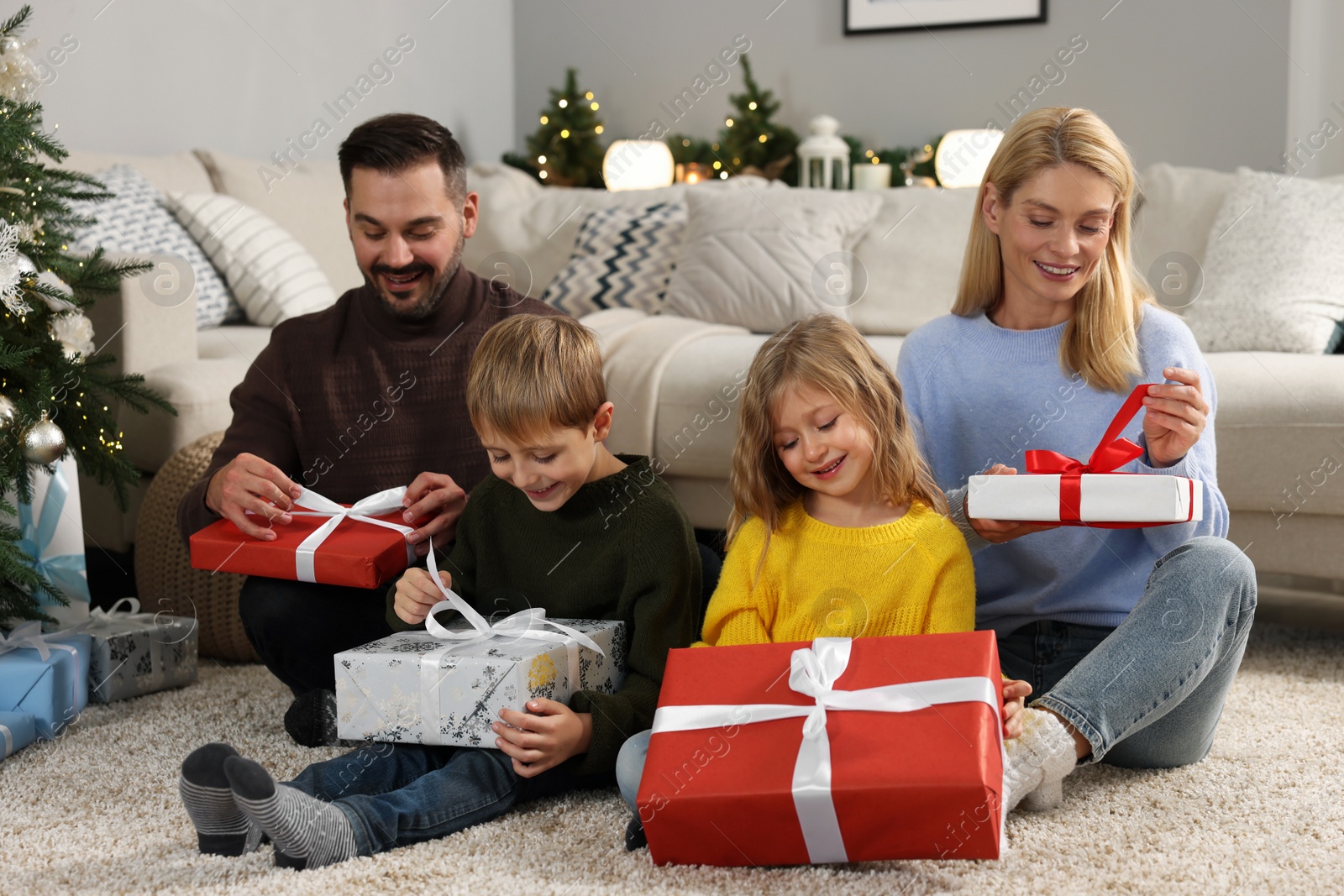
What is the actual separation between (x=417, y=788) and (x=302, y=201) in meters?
2.17

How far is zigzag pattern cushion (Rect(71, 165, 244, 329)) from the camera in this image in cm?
242

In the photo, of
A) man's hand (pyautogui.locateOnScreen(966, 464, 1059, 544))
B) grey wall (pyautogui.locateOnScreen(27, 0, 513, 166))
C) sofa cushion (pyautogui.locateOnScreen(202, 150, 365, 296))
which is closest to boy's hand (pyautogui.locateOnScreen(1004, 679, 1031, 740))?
man's hand (pyautogui.locateOnScreen(966, 464, 1059, 544))

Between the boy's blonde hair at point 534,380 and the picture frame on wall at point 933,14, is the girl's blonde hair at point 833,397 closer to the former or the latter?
the boy's blonde hair at point 534,380

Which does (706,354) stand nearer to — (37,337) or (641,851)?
(37,337)

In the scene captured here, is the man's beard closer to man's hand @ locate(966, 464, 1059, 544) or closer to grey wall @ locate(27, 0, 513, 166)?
man's hand @ locate(966, 464, 1059, 544)

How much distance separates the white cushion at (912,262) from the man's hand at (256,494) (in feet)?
5.09

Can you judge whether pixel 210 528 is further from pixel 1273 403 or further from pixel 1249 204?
pixel 1249 204

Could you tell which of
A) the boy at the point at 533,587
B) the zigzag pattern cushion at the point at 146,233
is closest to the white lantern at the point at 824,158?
the zigzag pattern cushion at the point at 146,233

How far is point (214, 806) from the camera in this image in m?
1.13

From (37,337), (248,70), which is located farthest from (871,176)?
(37,337)

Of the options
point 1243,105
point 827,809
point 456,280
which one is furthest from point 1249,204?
point 827,809

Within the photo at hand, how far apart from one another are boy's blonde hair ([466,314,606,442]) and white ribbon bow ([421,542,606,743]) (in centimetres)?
20

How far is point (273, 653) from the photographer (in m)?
1.59

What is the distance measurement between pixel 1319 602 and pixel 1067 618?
1.24m
